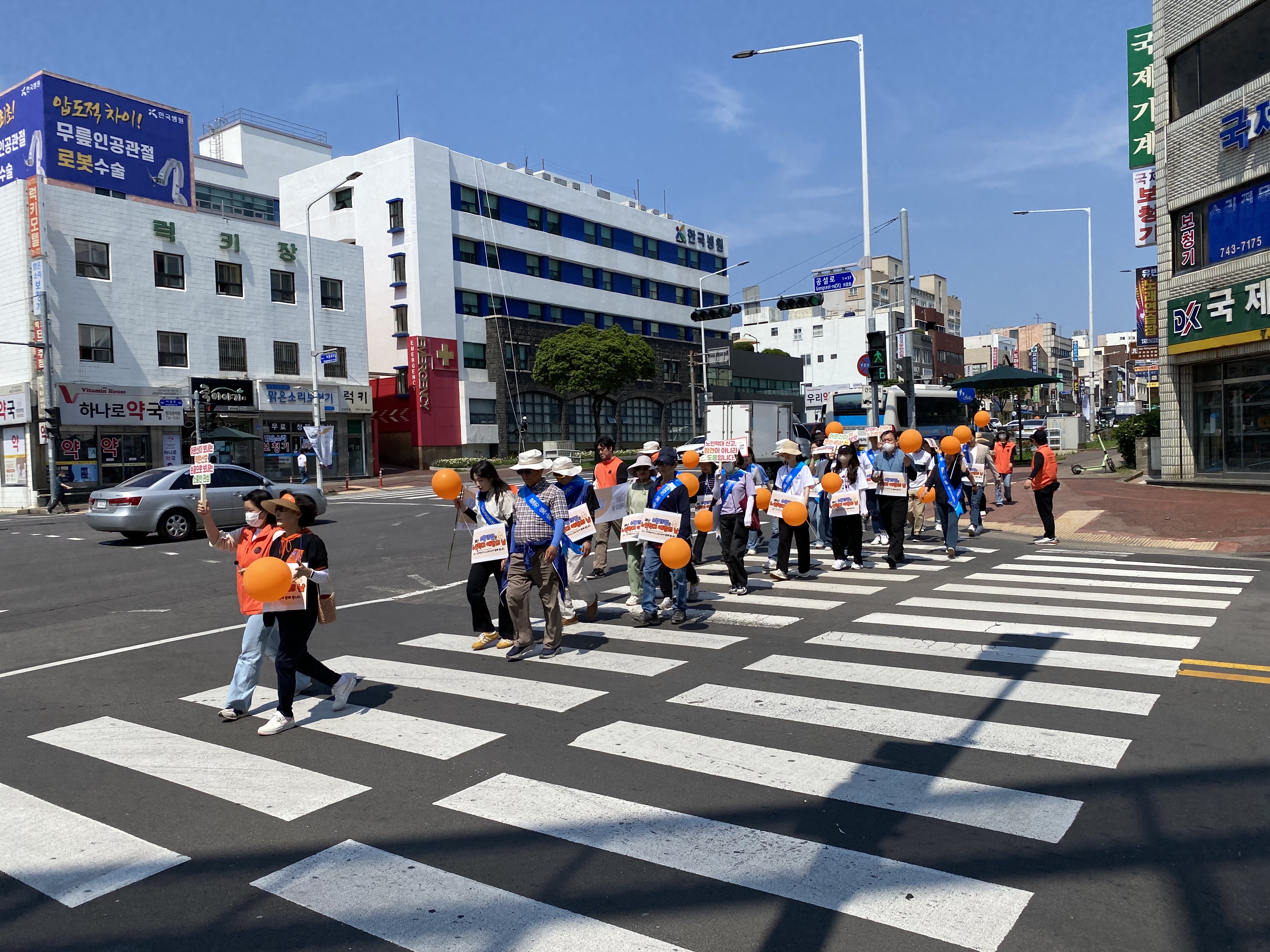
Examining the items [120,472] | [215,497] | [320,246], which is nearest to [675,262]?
[320,246]

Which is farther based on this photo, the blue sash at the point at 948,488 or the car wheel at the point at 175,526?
the car wheel at the point at 175,526

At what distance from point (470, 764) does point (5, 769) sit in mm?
2791

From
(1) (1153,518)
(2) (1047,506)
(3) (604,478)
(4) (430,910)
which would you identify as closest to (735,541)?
(3) (604,478)

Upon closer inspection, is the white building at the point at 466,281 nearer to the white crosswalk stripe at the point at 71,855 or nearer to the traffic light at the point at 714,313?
the traffic light at the point at 714,313

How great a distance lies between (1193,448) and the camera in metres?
23.4

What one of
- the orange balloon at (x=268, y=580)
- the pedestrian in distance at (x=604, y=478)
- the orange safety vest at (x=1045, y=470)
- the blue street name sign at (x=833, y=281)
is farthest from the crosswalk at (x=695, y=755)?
the blue street name sign at (x=833, y=281)

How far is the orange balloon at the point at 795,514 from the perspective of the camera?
36.1 feet

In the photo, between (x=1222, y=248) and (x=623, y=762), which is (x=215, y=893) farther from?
(x=1222, y=248)

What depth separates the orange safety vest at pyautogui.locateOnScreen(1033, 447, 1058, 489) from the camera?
1478 centimetres

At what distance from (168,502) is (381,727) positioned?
14391 mm

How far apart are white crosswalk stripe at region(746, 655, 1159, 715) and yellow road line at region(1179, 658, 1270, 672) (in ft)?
3.65

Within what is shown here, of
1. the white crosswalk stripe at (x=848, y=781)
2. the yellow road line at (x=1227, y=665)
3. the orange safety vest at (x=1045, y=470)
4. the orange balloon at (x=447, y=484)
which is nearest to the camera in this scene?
the white crosswalk stripe at (x=848, y=781)

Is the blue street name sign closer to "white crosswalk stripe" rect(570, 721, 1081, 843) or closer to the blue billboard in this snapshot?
"white crosswalk stripe" rect(570, 721, 1081, 843)

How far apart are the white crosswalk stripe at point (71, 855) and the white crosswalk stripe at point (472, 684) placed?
273 centimetres
